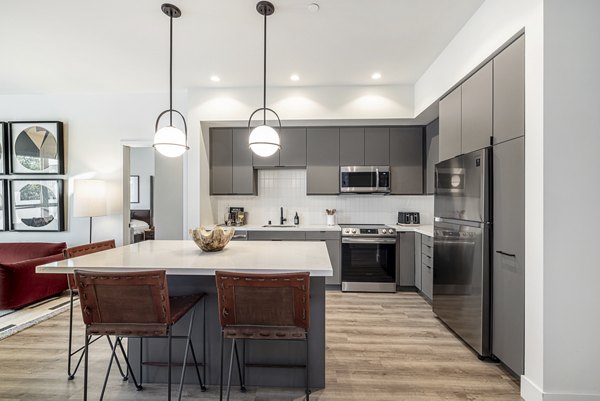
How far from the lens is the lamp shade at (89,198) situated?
3.93 m

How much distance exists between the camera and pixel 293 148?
441cm

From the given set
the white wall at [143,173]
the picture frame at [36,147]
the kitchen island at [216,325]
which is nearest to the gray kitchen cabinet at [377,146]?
the kitchen island at [216,325]

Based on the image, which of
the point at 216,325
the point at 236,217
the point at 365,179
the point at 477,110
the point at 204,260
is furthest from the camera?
the point at 236,217

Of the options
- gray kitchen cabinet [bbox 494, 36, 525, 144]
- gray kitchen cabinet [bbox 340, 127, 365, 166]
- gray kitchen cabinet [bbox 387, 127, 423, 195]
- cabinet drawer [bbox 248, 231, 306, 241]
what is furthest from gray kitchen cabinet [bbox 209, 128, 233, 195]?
gray kitchen cabinet [bbox 494, 36, 525, 144]

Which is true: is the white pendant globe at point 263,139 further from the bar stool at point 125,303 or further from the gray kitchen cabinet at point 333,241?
the gray kitchen cabinet at point 333,241

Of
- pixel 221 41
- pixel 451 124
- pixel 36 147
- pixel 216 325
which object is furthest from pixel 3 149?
pixel 451 124

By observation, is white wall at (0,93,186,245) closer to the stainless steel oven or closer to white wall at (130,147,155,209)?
white wall at (130,147,155,209)

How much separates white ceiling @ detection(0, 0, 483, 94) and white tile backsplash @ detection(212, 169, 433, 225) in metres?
1.52

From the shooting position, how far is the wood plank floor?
196 cm

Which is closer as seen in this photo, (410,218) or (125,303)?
(125,303)

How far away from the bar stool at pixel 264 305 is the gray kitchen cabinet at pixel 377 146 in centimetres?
317

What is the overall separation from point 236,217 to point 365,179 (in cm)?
201

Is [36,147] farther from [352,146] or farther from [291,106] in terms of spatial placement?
[352,146]

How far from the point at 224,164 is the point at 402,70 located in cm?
268
